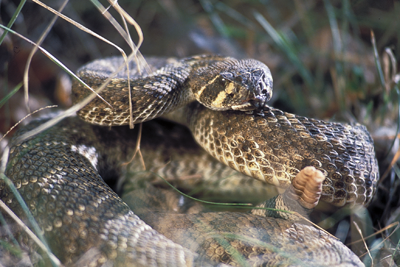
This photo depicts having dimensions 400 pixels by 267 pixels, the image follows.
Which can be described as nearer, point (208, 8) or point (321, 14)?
point (208, 8)

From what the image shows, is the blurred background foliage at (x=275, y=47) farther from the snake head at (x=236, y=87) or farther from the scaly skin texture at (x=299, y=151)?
the snake head at (x=236, y=87)

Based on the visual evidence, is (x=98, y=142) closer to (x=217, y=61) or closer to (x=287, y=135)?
(x=217, y=61)

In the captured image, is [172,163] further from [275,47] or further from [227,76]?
[275,47]

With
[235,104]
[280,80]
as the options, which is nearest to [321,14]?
[280,80]

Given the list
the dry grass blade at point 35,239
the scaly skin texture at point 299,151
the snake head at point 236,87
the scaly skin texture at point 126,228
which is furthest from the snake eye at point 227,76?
the dry grass blade at point 35,239

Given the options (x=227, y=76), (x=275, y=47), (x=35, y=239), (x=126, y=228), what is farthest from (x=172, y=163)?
(x=275, y=47)

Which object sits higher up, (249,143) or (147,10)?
(147,10)
